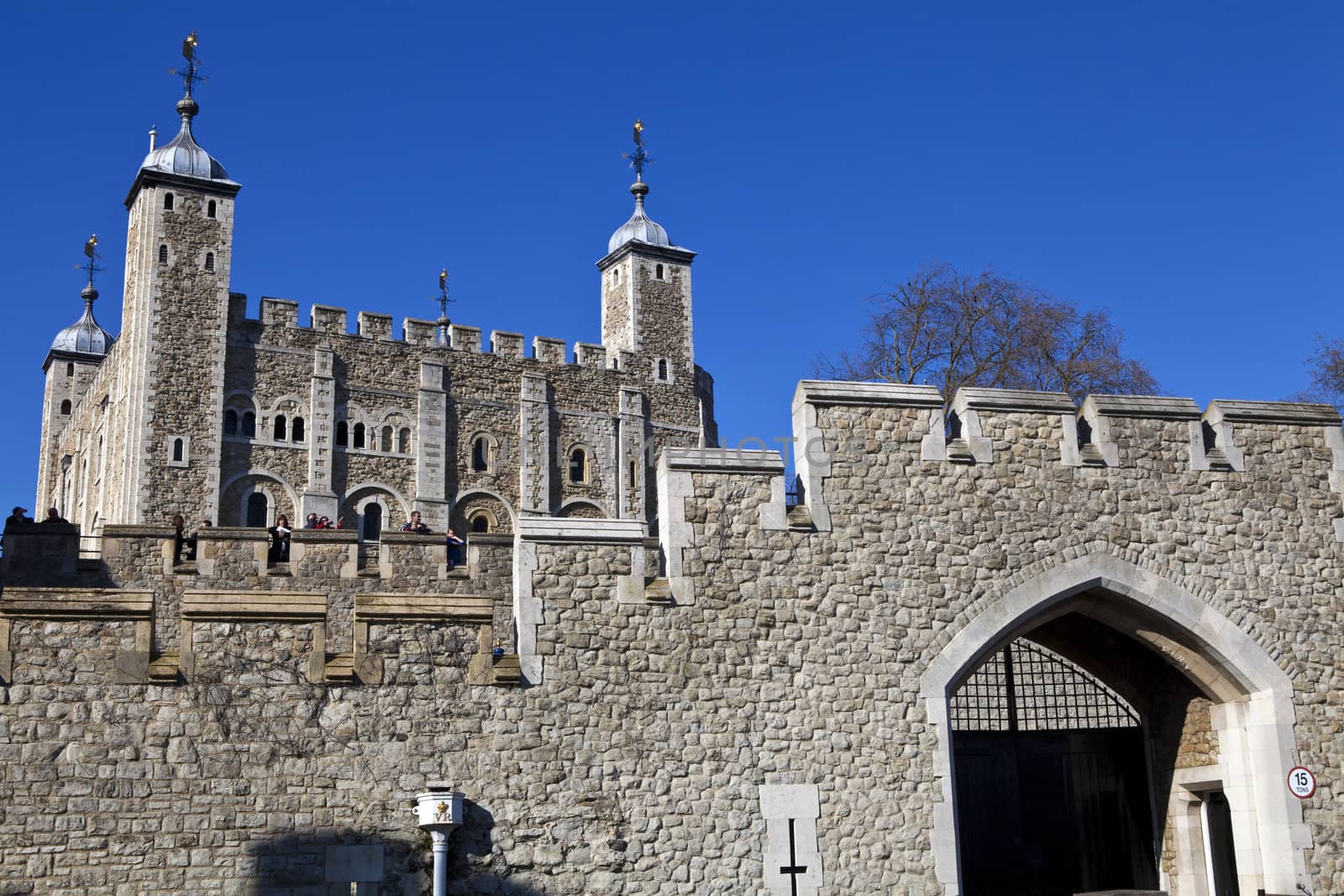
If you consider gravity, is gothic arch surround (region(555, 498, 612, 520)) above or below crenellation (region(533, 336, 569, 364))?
below

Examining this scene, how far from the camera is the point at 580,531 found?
11250 mm

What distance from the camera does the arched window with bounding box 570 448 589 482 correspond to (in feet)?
143

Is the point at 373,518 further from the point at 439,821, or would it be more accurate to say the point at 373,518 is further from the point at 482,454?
the point at 439,821

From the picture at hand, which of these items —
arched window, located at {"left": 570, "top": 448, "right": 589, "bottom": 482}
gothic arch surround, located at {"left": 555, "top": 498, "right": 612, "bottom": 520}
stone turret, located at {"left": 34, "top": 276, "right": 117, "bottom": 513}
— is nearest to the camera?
gothic arch surround, located at {"left": 555, "top": 498, "right": 612, "bottom": 520}

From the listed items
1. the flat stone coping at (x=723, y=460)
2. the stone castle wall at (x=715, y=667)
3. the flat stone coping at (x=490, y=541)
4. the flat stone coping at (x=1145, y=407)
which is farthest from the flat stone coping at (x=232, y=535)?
the flat stone coping at (x=1145, y=407)

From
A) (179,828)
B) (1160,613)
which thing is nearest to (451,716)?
(179,828)

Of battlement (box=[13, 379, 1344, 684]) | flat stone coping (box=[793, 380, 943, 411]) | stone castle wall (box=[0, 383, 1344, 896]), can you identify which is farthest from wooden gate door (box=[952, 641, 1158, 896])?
flat stone coping (box=[793, 380, 943, 411])

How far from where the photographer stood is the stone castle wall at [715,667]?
998 cm

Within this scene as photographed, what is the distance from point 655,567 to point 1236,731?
5128mm

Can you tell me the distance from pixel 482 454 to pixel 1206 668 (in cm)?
3165

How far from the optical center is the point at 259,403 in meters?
39.1

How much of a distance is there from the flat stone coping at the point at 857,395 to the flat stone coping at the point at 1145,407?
4.54 ft

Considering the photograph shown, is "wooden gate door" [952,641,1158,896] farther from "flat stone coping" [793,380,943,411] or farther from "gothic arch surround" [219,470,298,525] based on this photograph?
"gothic arch surround" [219,470,298,525]

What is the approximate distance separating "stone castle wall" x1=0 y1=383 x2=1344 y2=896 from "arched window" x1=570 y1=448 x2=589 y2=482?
30883 mm
